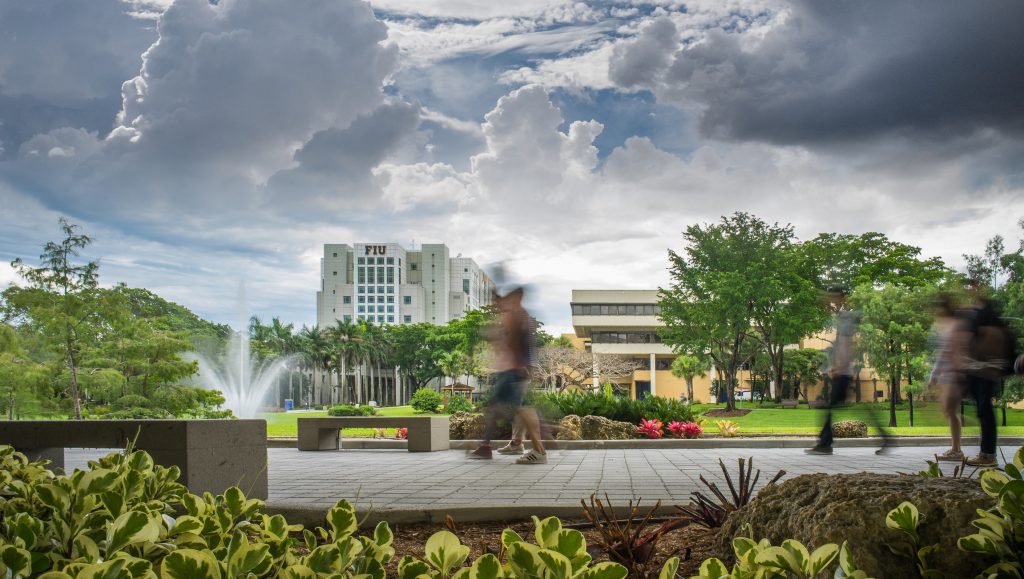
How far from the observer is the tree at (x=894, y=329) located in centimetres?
3366

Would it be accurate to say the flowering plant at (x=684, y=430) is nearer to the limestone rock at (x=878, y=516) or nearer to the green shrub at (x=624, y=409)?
the green shrub at (x=624, y=409)

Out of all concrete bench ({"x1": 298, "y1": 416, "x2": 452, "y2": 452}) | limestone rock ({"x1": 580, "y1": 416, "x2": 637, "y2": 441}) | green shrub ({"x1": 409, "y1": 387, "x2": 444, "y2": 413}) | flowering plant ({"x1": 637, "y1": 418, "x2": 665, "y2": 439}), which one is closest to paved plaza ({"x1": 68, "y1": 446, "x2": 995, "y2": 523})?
concrete bench ({"x1": 298, "y1": 416, "x2": 452, "y2": 452})

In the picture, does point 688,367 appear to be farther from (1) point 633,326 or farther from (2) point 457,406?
(2) point 457,406

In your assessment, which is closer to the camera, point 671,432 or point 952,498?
point 952,498

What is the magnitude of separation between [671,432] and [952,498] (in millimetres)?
13134

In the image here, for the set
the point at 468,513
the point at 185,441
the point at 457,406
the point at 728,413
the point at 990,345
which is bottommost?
the point at 728,413

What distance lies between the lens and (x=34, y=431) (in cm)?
542

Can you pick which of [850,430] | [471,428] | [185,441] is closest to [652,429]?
[471,428]

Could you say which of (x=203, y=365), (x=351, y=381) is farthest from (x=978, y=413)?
(x=351, y=381)

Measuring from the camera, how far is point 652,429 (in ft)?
47.5

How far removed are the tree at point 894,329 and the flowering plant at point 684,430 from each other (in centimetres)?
2255

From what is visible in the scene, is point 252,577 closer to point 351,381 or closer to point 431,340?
point 431,340

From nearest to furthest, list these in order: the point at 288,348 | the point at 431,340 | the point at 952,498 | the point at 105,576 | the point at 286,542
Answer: the point at 105,576 → the point at 286,542 → the point at 952,498 → the point at 431,340 → the point at 288,348

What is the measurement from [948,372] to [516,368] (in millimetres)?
4638
